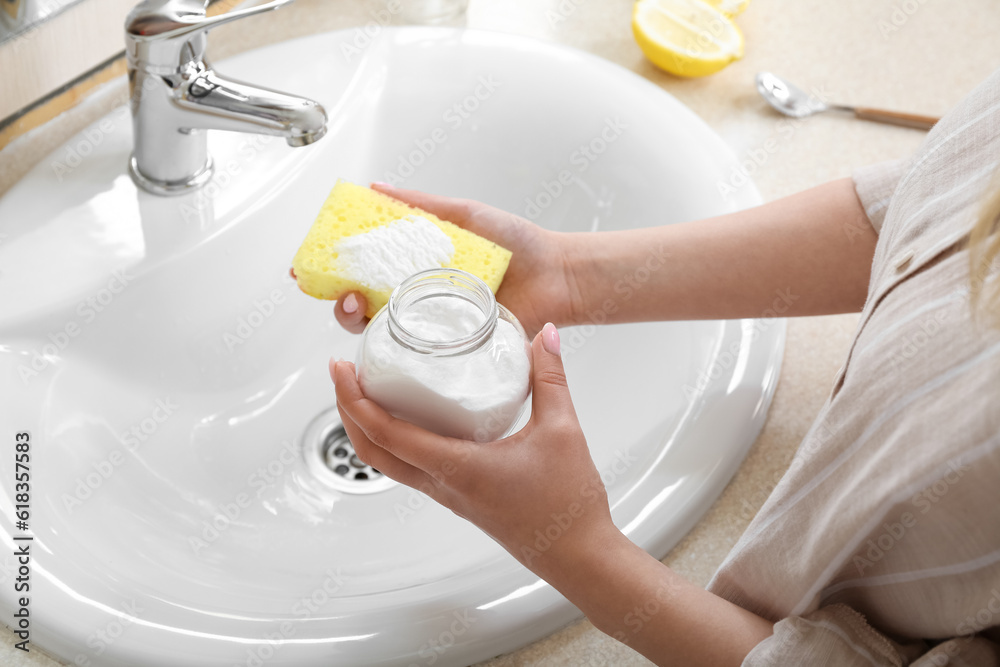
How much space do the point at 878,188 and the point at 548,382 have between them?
34 cm

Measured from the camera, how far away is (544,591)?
547mm

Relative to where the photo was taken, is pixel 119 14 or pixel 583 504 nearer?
pixel 583 504

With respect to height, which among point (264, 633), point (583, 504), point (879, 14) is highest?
point (879, 14)

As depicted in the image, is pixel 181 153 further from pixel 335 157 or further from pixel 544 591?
pixel 544 591

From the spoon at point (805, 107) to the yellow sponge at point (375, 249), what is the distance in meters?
0.43

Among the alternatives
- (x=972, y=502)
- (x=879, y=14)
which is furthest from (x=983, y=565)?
(x=879, y=14)

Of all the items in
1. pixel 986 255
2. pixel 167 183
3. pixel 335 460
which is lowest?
pixel 335 460

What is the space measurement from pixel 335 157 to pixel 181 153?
0.17 m

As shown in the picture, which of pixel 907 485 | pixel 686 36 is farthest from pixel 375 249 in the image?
pixel 686 36

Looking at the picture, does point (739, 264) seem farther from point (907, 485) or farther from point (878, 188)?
point (907, 485)

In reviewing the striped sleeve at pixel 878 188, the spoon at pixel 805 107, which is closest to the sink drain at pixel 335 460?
the striped sleeve at pixel 878 188

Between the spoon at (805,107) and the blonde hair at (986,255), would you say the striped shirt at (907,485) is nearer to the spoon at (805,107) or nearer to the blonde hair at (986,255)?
the blonde hair at (986,255)

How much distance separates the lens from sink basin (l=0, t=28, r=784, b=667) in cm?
53

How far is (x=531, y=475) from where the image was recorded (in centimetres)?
49
